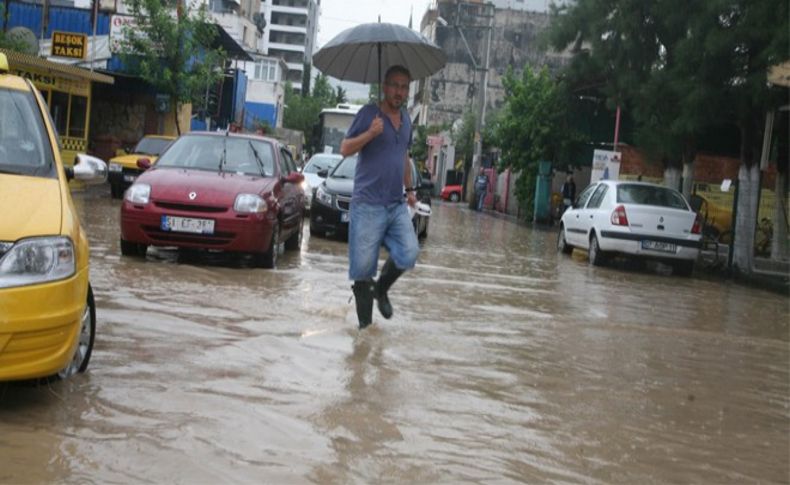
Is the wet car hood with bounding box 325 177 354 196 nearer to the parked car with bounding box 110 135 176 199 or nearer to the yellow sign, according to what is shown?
the parked car with bounding box 110 135 176 199

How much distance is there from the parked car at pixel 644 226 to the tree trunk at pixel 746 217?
1616 mm

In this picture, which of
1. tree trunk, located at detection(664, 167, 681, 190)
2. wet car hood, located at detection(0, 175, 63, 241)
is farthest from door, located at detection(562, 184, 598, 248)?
wet car hood, located at detection(0, 175, 63, 241)

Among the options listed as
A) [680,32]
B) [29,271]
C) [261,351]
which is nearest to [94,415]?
[29,271]

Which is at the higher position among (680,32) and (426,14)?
(426,14)

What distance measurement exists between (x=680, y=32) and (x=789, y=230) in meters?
4.63

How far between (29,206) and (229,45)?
123ft

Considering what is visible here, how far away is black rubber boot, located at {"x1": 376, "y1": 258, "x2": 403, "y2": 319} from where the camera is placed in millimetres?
7641

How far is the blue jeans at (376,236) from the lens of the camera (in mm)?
7320

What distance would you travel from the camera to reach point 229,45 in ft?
136

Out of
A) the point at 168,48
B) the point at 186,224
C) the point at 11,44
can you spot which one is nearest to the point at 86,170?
the point at 186,224

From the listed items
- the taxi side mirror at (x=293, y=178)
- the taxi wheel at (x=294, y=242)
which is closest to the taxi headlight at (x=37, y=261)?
the taxi side mirror at (x=293, y=178)

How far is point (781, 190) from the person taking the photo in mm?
21984

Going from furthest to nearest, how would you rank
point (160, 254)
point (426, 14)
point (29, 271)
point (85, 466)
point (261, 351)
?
point (426, 14) < point (160, 254) < point (261, 351) < point (29, 271) < point (85, 466)

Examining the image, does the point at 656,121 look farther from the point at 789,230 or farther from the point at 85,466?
the point at 85,466
